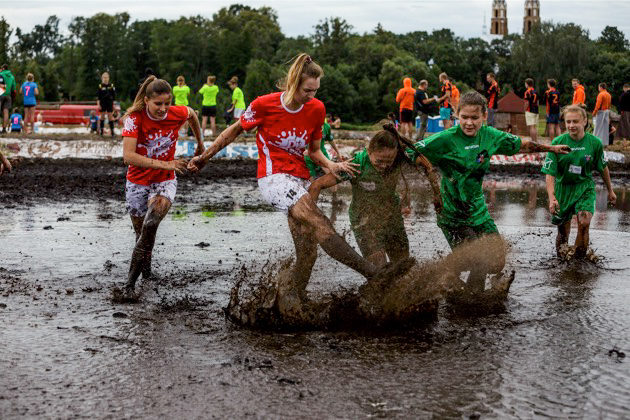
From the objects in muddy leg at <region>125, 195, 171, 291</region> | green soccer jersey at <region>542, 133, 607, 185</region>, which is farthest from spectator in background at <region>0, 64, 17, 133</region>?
green soccer jersey at <region>542, 133, 607, 185</region>

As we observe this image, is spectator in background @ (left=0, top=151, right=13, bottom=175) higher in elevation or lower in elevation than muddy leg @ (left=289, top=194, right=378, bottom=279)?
higher

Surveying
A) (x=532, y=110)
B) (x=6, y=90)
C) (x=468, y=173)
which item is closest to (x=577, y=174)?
(x=468, y=173)

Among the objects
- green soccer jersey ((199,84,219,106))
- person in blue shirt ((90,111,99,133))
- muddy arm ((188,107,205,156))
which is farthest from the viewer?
person in blue shirt ((90,111,99,133))

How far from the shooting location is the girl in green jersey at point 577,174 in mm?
8727

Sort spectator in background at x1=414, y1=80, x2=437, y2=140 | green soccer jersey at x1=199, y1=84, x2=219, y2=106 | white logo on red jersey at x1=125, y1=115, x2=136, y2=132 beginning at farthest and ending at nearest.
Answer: green soccer jersey at x1=199, y1=84, x2=219, y2=106, spectator in background at x1=414, y1=80, x2=437, y2=140, white logo on red jersey at x1=125, y1=115, x2=136, y2=132

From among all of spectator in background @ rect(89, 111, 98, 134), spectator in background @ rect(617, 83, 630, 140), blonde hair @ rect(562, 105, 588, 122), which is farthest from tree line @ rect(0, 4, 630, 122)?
blonde hair @ rect(562, 105, 588, 122)

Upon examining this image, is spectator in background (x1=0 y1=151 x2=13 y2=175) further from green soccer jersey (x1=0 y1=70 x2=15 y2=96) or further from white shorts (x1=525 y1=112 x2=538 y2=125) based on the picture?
white shorts (x1=525 y1=112 x2=538 y2=125)

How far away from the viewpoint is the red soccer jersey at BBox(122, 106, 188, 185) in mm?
7566

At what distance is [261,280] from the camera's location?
648cm

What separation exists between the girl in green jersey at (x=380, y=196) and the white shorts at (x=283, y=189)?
6.3 inches

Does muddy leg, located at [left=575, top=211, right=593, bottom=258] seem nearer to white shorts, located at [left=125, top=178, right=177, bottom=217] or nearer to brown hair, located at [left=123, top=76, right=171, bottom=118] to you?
white shorts, located at [left=125, top=178, right=177, bottom=217]

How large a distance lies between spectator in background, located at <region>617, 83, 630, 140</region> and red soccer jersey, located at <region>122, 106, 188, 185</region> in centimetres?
2191

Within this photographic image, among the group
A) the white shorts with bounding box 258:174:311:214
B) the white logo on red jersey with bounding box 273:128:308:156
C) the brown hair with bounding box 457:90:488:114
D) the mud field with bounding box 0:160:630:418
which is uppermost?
the brown hair with bounding box 457:90:488:114

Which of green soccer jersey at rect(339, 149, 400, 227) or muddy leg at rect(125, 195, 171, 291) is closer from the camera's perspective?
green soccer jersey at rect(339, 149, 400, 227)
